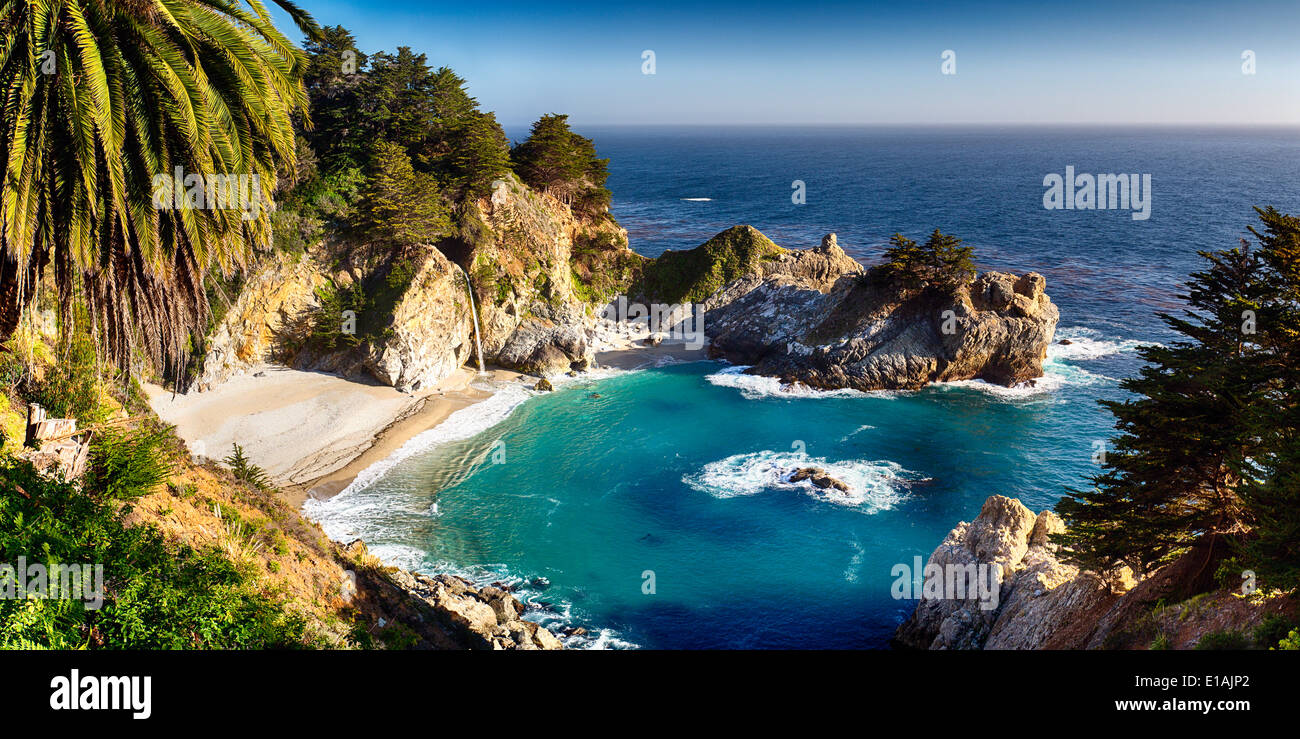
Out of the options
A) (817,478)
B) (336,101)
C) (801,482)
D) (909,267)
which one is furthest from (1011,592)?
(336,101)

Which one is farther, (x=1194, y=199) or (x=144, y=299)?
(x=1194, y=199)

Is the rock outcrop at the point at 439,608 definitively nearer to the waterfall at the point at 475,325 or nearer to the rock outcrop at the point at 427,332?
the rock outcrop at the point at 427,332

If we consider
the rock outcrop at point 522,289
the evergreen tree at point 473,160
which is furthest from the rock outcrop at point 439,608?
the evergreen tree at point 473,160

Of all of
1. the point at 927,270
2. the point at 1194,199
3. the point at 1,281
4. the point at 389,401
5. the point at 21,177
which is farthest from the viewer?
the point at 1194,199

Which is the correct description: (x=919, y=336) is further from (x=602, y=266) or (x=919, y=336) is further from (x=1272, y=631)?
(x=1272, y=631)

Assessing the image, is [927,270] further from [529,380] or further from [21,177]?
[21,177]

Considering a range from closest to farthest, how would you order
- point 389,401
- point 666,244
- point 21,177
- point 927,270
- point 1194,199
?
1. point 21,177
2. point 389,401
3. point 927,270
4. point 666,244
5. point 1194,199

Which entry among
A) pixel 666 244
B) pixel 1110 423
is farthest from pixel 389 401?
pixel 666 244

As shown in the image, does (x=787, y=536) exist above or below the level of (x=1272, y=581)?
below
